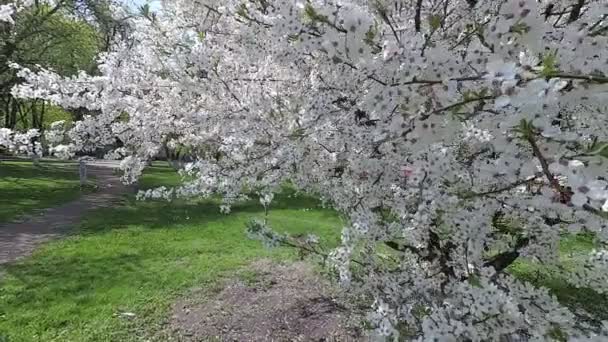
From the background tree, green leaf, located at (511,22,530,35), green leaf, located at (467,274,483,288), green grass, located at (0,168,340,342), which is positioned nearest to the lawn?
green grass, located at (0,168,340,342)

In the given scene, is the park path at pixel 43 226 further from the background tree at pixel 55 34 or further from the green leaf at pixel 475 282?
the green leaf at pixel 475 282

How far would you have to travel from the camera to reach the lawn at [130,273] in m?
5.92

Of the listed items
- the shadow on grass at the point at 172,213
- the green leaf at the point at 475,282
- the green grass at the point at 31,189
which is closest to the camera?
the green leaf at the point at 475,282

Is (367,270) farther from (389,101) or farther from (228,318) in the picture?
(228,318)

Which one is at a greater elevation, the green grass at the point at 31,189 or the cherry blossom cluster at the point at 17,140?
the cherry blossom cluster at the point at 17,140

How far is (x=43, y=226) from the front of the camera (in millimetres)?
11508

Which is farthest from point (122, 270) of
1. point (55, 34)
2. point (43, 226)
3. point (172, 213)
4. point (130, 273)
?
point (55, 34)

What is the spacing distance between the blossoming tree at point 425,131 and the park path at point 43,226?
4818 millimetres

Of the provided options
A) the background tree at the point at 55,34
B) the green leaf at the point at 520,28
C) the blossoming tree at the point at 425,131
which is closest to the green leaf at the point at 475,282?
the blossoming tree at the point at 425,131

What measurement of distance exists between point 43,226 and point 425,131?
11463 mm

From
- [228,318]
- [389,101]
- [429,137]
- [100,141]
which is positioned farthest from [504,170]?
[100,141]

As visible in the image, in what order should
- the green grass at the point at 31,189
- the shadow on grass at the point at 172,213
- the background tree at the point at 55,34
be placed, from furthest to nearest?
the background tree at the point at 55,34 → the green grass at the point at 31,189 → the shadow on grass at the point at 172,213

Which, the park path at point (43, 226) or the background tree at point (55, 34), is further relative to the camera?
the background tree at point (55, 34)

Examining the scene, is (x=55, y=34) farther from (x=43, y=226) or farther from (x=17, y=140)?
(x=17, y=140)
